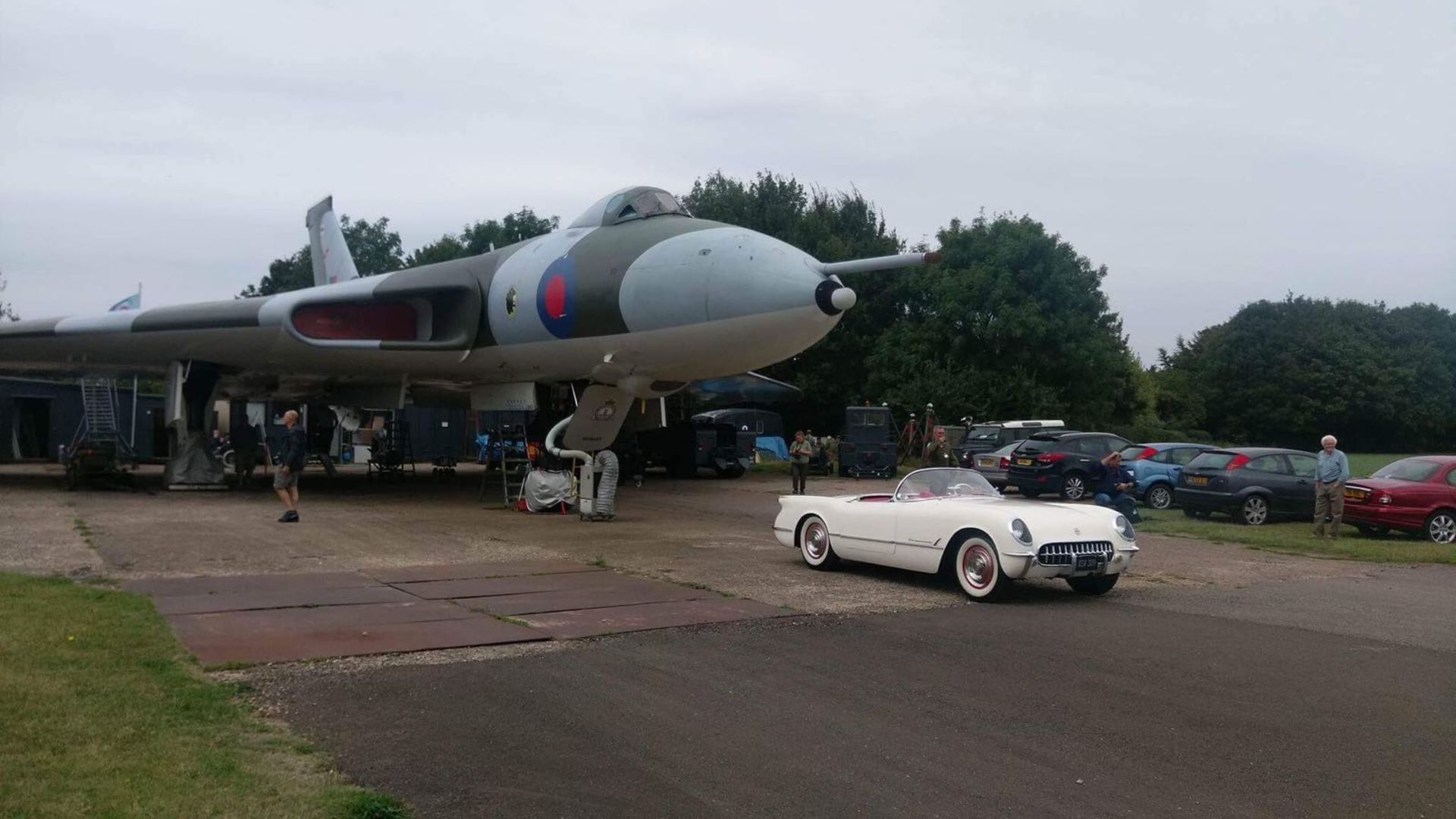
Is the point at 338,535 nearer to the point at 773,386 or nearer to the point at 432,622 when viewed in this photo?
the point at 432,622

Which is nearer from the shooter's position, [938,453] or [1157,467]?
[1157,467]

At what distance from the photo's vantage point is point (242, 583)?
9203 millimetres

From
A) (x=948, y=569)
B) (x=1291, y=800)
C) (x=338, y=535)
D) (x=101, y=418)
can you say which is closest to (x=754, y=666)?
(x=1291, y=800)

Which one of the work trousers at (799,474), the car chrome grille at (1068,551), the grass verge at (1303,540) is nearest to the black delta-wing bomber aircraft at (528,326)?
the car chrome grille at (1068,551)

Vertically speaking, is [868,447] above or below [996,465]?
above

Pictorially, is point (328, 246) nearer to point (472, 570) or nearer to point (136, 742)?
point (472, 570)

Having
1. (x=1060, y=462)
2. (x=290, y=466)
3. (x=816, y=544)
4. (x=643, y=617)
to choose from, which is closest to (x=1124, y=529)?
(x=816, y=544)

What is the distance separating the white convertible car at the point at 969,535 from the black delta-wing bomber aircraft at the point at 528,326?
3.48m

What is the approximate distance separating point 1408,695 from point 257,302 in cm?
1700

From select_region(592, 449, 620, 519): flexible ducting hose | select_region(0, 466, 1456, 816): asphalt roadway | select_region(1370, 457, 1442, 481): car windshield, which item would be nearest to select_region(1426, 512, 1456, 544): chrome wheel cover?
select_region(1370, 457, 1442, 481): car windshield

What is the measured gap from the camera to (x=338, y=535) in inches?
511

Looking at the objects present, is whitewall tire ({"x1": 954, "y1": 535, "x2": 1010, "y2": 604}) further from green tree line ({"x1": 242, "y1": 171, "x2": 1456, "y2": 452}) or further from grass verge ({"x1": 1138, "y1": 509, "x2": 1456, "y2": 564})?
green tree line ({"x1": 242, "y1": 171, "x2": 1456, "y2": 452})

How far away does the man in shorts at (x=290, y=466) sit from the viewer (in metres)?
14.5

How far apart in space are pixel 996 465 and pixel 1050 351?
1744 centimetres
